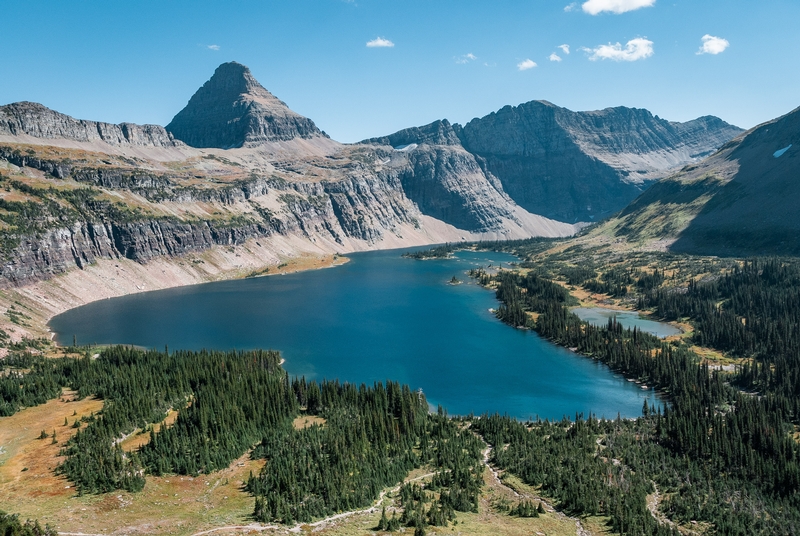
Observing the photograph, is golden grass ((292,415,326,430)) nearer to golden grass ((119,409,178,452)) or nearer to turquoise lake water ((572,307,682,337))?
golden grass ((119,409,178,452))

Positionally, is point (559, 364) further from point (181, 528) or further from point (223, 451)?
point (181, 528)

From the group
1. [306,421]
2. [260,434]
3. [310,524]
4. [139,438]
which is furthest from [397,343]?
[310,524]

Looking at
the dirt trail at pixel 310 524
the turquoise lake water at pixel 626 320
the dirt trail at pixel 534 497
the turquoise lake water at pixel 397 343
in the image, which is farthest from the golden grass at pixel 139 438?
the turquoise lake water at pixel 626 320

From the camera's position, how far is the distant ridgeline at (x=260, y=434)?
5891 cm

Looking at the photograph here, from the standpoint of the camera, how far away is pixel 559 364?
125625 mm

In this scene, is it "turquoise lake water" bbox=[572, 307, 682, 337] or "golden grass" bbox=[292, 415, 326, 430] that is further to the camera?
"turquoise lake water" bbox=[572, 307, 682, 337]

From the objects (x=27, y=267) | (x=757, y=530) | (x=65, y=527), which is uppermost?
(x=27, y=267)

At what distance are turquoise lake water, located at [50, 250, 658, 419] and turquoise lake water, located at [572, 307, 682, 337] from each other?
83.5 ft

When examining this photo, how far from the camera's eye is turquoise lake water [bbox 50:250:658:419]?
104438 mm

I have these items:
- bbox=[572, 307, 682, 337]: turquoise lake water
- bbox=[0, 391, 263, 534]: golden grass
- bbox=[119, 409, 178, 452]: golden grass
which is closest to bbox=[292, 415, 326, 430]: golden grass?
bbox=[0, 391, 263, 534]: golden grass

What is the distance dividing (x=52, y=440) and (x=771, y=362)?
128 meters

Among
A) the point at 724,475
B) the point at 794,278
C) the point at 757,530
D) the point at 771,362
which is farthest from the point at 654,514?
the point at 794,278

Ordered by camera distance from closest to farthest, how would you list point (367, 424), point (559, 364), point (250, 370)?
point (367, 424), point (250, 370), point (559, 364)

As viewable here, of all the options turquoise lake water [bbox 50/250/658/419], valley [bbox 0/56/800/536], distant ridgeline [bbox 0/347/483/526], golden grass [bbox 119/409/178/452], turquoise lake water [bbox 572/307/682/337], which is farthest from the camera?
turquoise lake water [bbox 572/307/682/337]
